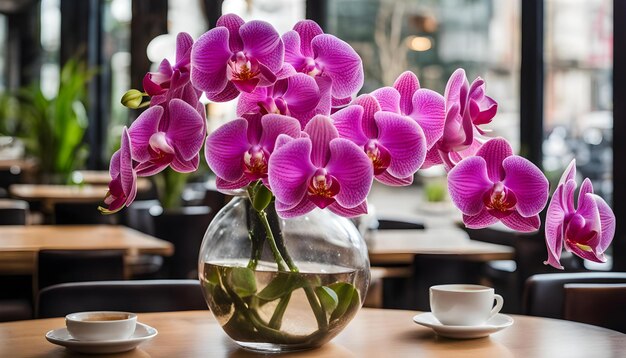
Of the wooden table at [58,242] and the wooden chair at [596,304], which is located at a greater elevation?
the wooden table at [58,242]

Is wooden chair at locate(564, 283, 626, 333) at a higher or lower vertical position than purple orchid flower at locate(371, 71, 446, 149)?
lower

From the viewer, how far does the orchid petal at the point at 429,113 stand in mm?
1429

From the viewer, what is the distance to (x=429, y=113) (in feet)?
4.71

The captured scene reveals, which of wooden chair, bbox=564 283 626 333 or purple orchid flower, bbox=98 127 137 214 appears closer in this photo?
purple orchid flower, bbox=98 127 137 214

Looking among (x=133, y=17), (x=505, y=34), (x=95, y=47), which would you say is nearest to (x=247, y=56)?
(x=505, y=34)

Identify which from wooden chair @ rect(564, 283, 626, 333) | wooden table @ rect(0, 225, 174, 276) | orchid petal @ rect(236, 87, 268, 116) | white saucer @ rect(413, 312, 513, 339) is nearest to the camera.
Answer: orchid petal @ rect(236, 87, 268, 116)

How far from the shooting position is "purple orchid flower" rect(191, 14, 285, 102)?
1.32 metres

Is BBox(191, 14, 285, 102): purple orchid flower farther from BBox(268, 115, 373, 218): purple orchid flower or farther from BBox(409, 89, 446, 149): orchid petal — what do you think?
BBox(409, 89, 446, 149): orchid petal

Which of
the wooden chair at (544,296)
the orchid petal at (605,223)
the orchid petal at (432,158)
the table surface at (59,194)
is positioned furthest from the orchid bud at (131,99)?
the table surface at (59,194)

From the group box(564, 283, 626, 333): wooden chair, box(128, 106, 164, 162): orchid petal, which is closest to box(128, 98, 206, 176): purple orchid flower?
box(128, 106, 164, 162): orchid petal

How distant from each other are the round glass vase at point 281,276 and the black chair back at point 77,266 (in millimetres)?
2005

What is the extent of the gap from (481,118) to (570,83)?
3816mm

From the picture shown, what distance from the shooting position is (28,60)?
45.1ft

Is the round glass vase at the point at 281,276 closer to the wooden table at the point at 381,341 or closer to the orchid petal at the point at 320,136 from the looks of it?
the wooden table at the point at 381,341
